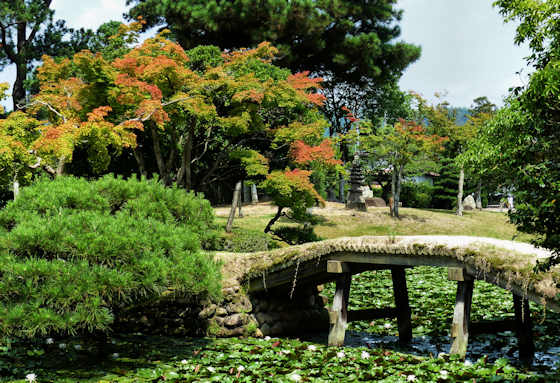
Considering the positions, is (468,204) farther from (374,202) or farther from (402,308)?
(402,308)

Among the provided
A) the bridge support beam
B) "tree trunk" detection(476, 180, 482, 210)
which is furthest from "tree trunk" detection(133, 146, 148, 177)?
"tree trunk" detection(476, 180, 482, 210)

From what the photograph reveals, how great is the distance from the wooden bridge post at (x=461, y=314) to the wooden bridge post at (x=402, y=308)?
2252 millimetres

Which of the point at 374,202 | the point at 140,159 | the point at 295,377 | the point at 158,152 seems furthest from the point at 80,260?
the point at 374,202

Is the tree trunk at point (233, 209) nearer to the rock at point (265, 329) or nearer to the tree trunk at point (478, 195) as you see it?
the rock at point (265, 329)

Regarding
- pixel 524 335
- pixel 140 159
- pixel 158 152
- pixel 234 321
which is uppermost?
pixel 158 152

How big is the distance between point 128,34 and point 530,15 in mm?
15047

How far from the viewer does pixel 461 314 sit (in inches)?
288

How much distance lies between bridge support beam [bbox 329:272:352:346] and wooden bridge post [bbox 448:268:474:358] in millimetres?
1867

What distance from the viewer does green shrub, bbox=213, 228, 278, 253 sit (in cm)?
1493

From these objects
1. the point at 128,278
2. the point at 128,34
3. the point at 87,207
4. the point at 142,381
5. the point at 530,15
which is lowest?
the point at 142,381

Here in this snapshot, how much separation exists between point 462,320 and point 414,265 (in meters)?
0.96

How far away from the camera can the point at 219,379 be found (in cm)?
637

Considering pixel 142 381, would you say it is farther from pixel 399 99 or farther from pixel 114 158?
pixel 399 99

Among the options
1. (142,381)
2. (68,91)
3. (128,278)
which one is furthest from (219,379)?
(68,91)
